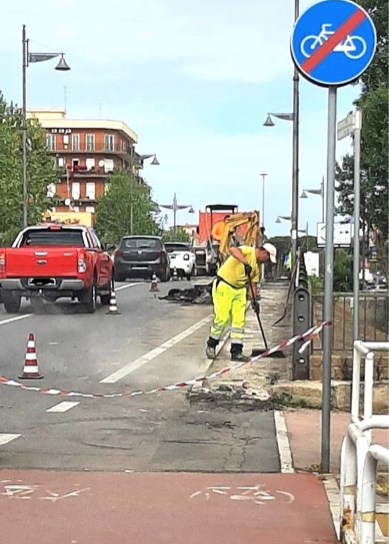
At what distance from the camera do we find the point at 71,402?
10555mm

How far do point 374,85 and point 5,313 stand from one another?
9.44 metres

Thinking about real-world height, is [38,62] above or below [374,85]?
above

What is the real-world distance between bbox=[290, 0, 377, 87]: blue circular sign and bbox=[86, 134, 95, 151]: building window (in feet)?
396

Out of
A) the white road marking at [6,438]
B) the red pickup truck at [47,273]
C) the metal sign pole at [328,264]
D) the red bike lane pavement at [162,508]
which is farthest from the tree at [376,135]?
the red bike lane pavement at [162,508]

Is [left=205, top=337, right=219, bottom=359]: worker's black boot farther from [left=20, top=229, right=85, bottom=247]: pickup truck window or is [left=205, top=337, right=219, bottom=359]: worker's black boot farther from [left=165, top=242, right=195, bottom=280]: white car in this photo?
[left=165, top=242, right=195, bottom=280]: white car

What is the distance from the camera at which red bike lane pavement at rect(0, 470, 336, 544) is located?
5840mm

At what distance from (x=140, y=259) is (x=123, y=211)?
50477 mm

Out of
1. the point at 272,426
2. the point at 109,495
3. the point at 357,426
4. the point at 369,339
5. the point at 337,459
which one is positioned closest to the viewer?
the point at 357,426

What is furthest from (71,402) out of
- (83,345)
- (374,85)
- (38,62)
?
A: (38,62)

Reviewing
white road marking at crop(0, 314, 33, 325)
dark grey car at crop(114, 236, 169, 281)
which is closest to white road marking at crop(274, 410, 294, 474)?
white road marking at crop(0, 314, 33, 325)

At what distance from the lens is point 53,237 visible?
2269 cm

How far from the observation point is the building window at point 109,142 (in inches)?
4995

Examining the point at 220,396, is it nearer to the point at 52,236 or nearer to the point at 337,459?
the point at 337,459

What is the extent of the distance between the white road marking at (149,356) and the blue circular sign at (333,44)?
5.96 m
